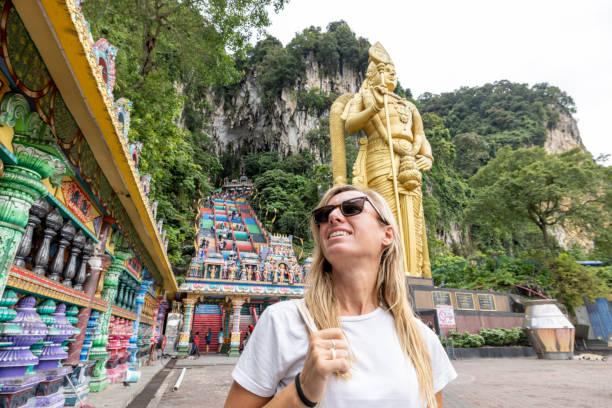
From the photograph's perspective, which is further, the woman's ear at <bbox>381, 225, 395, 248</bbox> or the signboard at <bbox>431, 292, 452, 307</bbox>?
the signboard at <bbox>431, 292, 452, 307</bbox>

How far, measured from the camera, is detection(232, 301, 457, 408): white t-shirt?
0.96m

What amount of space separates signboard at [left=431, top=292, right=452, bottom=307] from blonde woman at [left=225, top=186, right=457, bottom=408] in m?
8.14

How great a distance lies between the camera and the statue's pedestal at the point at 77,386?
Result: 342 cm

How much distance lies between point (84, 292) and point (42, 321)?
125 centimetres

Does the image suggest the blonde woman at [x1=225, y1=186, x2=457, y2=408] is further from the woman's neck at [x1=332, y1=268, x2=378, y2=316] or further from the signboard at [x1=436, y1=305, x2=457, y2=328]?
the signboard at [x1=436, y1=305, x2=457, y2=328]

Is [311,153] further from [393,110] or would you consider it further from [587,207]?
[393,110]

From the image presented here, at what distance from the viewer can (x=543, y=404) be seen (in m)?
3.39

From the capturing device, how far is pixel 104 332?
4.77 metres

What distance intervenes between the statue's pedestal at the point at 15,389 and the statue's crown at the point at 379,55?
328 inches

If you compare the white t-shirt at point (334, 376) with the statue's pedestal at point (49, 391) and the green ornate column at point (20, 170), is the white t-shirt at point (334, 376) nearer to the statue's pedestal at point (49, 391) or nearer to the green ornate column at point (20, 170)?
the green ornate column at point (20, 170)

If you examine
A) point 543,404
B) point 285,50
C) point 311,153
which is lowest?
point 543,404

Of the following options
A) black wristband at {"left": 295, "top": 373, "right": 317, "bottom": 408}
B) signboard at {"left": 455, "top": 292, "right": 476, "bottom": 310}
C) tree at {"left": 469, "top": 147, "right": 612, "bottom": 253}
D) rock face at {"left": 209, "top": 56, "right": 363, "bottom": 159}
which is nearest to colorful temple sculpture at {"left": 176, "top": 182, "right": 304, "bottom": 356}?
signboard at {"left": 455, "top": 292, "right": 476, "bottom": 310}

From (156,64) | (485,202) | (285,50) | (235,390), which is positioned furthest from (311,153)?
(235,390)

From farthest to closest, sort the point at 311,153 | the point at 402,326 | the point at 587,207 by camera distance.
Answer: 1. the point at 311,153
2. the point at 587,207
3. the point at 402,326
